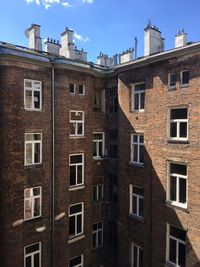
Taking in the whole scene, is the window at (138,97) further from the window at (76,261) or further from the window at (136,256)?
the window at (76,261)

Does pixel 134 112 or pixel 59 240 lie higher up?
pixel 134 112

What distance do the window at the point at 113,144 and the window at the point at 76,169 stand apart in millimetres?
2996

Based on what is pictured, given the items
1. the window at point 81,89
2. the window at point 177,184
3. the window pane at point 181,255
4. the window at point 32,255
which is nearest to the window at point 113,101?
the window at point 81,89

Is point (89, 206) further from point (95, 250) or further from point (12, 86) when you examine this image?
point (12, 86)

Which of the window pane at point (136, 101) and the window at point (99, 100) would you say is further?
the window at point (99, 100)

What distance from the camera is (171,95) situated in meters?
13.7

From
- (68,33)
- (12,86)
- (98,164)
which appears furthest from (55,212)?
(68,33)

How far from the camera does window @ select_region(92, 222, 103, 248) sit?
1855 cm

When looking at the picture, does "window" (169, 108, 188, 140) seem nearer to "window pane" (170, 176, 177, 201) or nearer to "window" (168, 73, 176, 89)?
"window" (168, 73, 176, 89)

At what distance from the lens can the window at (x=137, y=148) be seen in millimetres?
15769

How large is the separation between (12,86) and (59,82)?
9.70 feet

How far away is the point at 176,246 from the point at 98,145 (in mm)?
8539

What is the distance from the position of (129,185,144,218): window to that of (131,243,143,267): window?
7.17ft

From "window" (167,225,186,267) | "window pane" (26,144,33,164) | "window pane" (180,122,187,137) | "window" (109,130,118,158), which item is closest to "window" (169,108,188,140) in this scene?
"window pane" (180,122,187,137)
